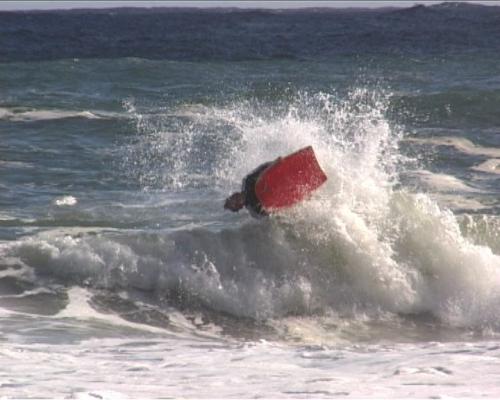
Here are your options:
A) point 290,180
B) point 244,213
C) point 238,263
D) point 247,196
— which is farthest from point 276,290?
point 244,213

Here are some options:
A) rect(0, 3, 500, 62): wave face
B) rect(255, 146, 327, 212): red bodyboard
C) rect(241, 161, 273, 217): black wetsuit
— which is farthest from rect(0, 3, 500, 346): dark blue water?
rect(0, 3, 500, 62): wave face

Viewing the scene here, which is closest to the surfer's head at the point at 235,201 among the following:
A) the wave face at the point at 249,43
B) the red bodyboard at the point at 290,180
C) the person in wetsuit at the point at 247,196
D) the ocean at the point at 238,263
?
the person in wetsuit at the point at 247,196

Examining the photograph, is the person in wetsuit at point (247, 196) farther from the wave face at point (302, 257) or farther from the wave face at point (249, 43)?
the wave face at point (249, 43)

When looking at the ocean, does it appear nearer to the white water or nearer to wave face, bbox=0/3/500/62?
the white water

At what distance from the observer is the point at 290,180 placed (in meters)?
10.1

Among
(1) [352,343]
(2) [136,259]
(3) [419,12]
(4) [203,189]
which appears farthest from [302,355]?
(3) [419,12]

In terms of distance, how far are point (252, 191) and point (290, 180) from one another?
0.34 meters

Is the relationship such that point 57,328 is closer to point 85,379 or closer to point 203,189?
point 85,379

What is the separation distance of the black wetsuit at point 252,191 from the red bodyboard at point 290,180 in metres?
0.03

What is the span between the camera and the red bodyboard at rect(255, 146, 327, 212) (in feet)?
32.6

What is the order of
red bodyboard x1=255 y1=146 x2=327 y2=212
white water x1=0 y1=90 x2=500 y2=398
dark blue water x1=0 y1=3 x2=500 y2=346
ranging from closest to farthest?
white water x1=0 y1=90 x2=500 y2=398, red bodyboard x1=255 y1=146 x2=327 y2=212, dark blue water x1=0 y1=3 x2=500 y2=346

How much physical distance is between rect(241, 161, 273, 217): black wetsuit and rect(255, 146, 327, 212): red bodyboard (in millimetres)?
35

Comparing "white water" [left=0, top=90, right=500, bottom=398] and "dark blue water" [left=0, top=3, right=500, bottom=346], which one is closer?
"white water" [left=0, top=90, right=500, bottom=398]

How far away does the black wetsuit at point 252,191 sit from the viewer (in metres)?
9.94
